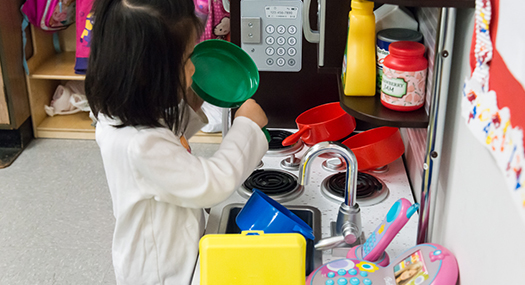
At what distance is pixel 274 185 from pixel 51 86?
225 centimetres

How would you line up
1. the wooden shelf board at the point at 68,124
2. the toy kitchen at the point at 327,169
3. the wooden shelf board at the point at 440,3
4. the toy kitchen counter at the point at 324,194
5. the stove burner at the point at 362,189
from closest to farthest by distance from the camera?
the wooden shelf board at the point at 440,3 → the toy kitchen at the point at 327,169 → the toy kitchen counter at the point at 324,194 → the stove burner at the point at 362,189 → the wooden shelf board at the point at 68,124

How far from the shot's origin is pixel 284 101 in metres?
1.71

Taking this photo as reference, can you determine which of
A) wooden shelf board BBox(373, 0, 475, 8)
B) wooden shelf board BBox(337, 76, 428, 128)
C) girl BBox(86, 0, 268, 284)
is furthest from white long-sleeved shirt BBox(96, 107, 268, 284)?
wooden shelf board BBox(373, 0, 475, 8)

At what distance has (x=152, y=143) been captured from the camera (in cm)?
98

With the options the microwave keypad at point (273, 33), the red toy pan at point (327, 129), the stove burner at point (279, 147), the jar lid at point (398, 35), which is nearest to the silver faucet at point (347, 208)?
the jar lid at point (398, 35)

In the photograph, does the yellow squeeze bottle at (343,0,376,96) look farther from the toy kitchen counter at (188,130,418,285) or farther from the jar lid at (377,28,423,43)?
the toy kitchen counter at (188,130,418,285)

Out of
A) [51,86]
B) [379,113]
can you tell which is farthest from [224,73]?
[51,86]

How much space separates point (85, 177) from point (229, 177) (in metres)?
1.75

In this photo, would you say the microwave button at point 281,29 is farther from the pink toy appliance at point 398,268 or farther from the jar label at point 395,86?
the pink toy appliance at point 398,268

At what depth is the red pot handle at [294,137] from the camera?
1309 mm

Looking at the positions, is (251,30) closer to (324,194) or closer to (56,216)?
(324,194)

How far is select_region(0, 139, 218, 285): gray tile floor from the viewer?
1965 mm

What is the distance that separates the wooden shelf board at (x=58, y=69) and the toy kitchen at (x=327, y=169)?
1.54m

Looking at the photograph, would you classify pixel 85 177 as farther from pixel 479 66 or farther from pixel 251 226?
pixel 479 66
